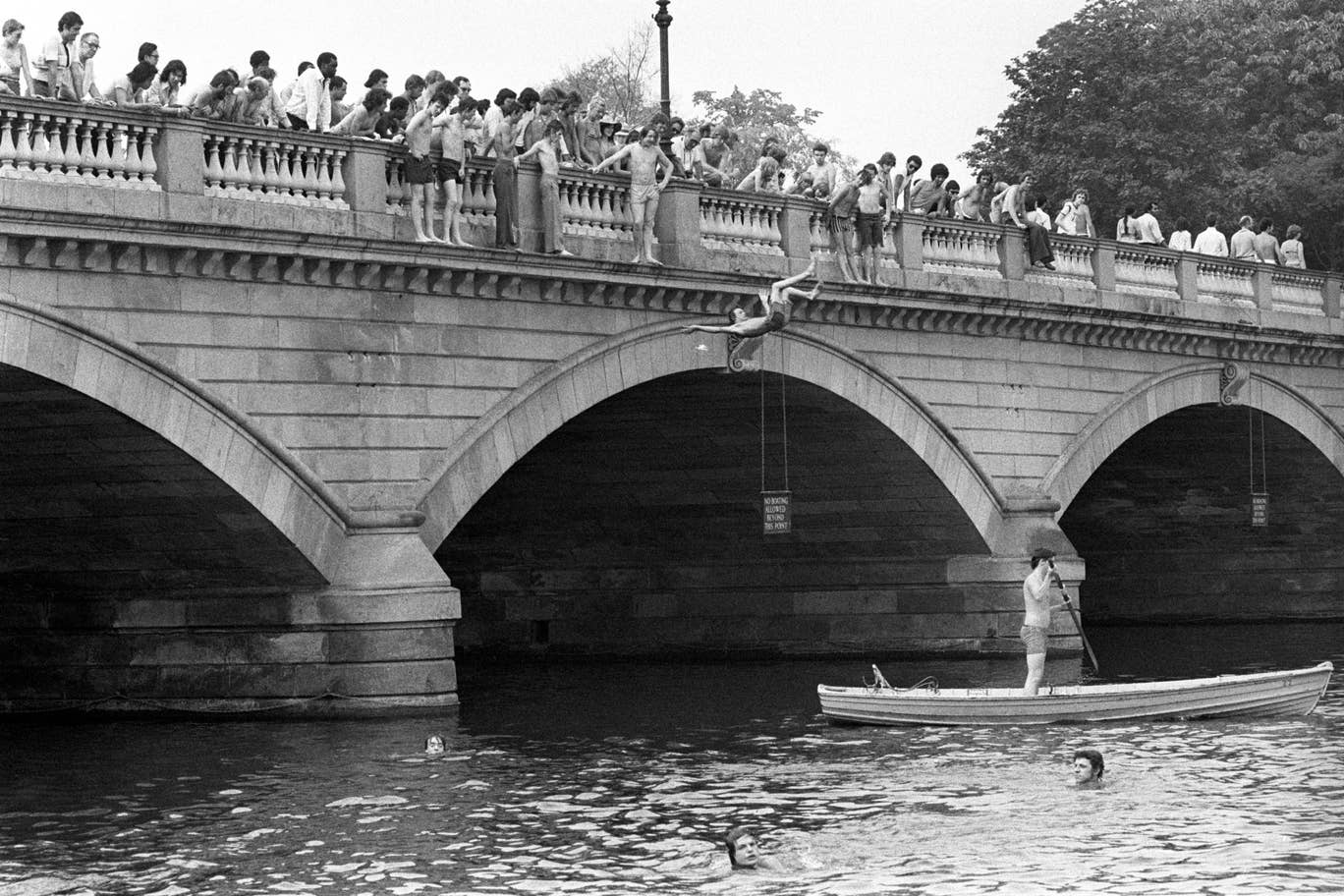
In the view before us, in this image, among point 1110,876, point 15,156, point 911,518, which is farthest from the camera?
point 911,518

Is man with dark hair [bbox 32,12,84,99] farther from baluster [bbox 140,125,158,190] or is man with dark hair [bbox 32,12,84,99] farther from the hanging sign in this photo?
the hanging sign

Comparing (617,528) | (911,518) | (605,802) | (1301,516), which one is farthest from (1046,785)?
(1301,516)

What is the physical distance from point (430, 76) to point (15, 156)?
541 cm

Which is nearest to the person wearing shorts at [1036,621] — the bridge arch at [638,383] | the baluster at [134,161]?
the bridge arch at [638,383]

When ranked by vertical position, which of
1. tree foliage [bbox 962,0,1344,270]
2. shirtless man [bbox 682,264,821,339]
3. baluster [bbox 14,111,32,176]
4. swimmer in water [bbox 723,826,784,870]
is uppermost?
tree foliage [bbox 962,0,1344,270]

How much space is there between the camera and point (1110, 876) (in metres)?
16.5

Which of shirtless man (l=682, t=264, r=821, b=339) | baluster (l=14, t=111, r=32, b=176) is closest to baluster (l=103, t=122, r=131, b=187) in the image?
baluster (l=14, t=111, r=32, b=176)

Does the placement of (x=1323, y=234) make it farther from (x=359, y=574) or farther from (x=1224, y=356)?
(x=359, y=574)

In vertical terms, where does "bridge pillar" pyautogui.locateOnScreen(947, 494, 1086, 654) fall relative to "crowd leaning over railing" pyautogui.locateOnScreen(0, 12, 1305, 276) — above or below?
below

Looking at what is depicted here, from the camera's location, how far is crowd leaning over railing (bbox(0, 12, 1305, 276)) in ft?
78.9

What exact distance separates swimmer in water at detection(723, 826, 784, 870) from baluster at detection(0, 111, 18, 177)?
380 inches

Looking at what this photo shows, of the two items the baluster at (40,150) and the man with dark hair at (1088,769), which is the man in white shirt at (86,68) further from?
the man with dark hair at (1088,769)

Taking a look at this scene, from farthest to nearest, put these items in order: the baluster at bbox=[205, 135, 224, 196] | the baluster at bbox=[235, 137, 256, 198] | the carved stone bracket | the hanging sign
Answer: the hanging sign < the carved stone bracket < the baluster at bbox=[235, 137, 256, 198] < the baluster at bbox=[205, 135, 224, 196]

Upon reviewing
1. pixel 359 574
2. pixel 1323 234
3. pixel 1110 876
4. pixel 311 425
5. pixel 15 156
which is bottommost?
pixel 1110 876
